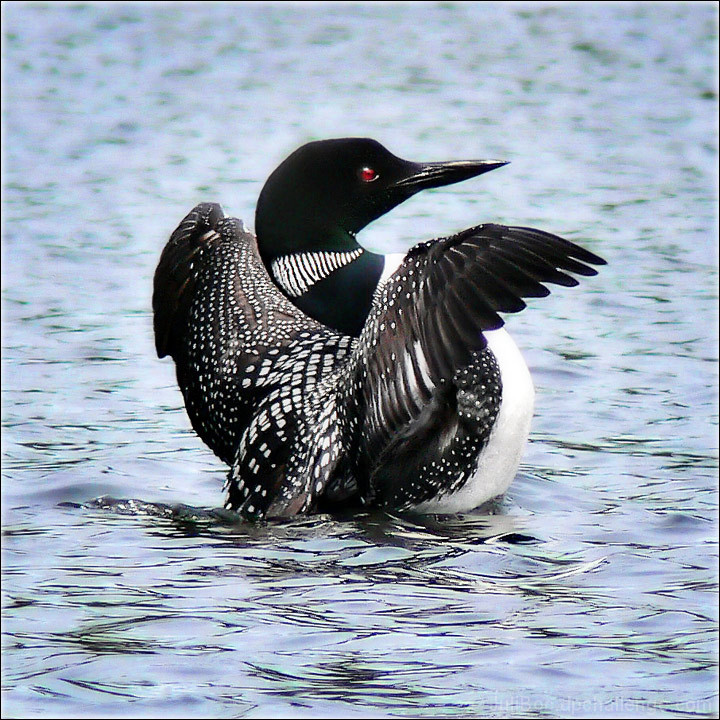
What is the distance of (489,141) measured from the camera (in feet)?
31.8

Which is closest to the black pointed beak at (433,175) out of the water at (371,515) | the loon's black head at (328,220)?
the loon's black head at (328,220)

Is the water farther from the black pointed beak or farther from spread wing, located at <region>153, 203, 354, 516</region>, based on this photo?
the black pointed beak

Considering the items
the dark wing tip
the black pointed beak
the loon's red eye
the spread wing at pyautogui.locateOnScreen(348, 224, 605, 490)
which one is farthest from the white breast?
the dark wing tip

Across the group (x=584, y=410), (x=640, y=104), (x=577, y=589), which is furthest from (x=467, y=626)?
→ (x=640, y=104)

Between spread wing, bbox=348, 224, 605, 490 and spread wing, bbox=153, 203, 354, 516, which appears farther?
spread wing, bbox=153, 203, 354, 516

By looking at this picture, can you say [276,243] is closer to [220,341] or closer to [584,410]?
[220,341]

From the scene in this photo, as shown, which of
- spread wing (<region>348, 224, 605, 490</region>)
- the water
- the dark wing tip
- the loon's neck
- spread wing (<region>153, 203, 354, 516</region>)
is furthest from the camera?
the dark wing tip

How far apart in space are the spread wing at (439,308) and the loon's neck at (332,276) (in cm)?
35

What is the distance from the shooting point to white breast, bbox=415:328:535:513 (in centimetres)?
421

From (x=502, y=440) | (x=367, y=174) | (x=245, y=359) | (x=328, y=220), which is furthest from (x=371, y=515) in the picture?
(x=367, y=174)

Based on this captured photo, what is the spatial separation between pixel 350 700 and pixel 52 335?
3.76 meters

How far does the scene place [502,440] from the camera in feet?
13.9

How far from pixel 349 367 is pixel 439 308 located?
1.21 feet

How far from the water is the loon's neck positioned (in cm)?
58
